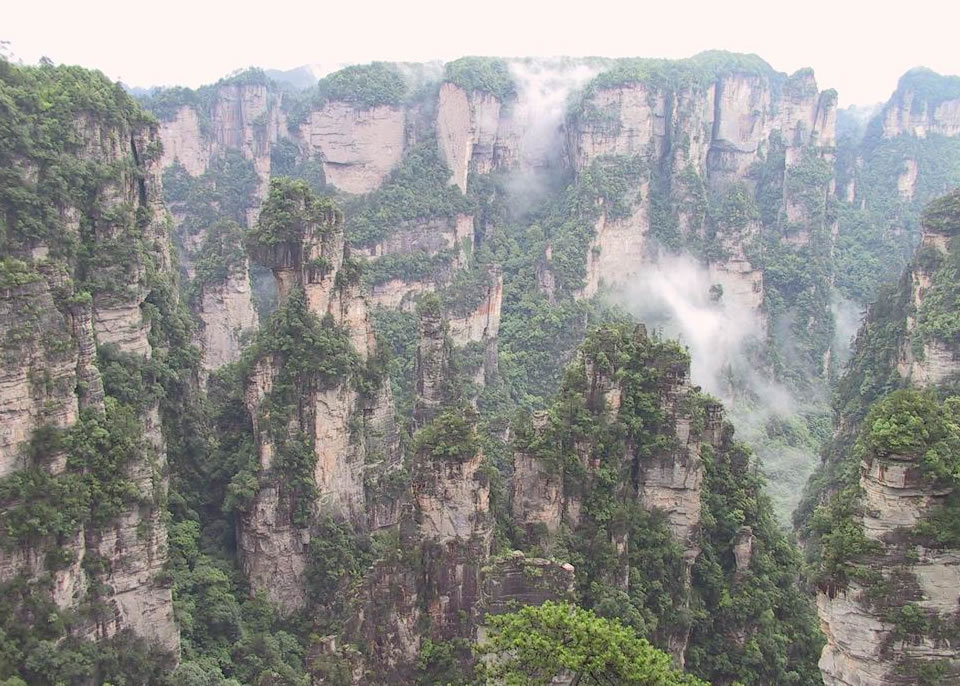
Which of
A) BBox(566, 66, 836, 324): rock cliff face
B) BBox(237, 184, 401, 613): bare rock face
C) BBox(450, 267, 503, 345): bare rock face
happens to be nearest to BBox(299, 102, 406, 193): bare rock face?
BBox(566, 66, 836, 324): rock cliff face

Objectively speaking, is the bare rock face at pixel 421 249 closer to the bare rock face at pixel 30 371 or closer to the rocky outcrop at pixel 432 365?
the rocky outcrop at pixel 432 365

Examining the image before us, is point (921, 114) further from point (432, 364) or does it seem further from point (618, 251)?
point (432, 364)

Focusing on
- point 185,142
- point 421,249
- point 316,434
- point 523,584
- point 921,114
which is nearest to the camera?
point 523,584

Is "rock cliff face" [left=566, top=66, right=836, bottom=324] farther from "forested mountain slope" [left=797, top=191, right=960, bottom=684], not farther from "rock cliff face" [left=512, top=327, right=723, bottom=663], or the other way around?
"forested mountain slope" [left=797, top=191, right=960, bottom=684]

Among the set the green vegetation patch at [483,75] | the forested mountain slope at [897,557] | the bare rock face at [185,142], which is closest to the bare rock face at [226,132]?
the bare rock face at [185,142]

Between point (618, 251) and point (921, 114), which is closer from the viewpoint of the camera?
point (618, 251)

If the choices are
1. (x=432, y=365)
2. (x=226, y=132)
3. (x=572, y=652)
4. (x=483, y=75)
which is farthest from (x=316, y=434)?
(x=226, y=132)
